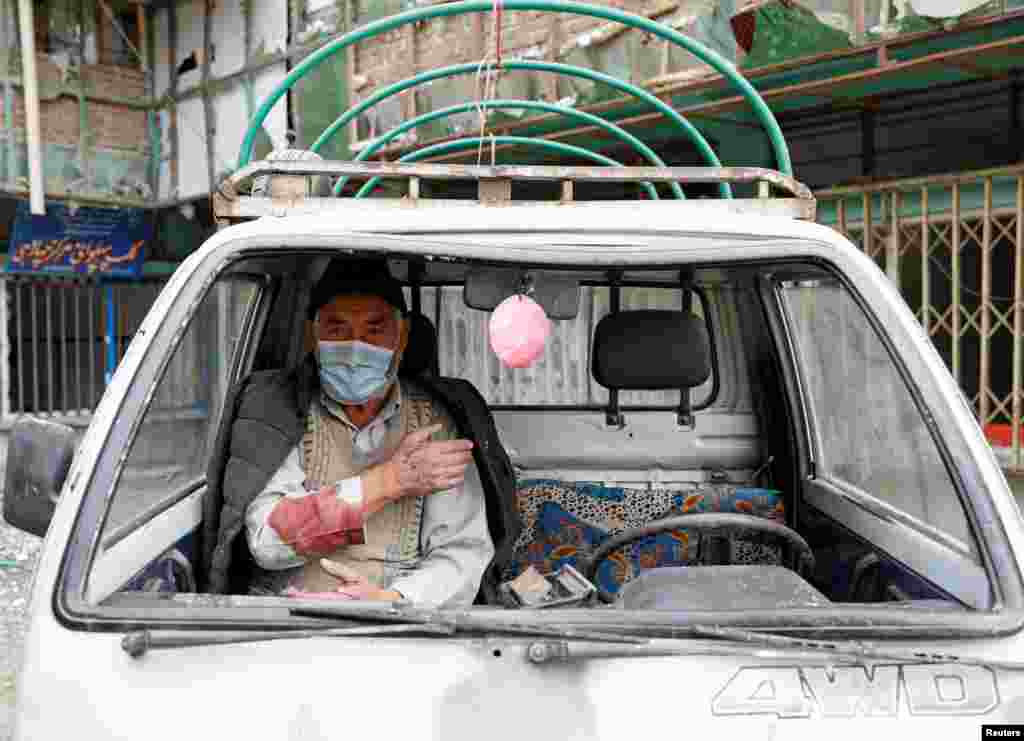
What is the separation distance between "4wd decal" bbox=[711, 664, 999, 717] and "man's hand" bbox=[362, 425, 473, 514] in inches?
37.4

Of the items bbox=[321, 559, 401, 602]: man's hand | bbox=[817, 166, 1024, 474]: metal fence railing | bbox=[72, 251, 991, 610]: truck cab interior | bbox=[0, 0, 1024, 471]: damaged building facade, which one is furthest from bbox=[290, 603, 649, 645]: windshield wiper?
bbox=[817, 166, 1024, 474]: metal fence railing

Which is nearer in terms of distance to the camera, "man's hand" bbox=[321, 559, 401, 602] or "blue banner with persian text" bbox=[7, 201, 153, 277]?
"man's hand" bbox=[321, 559, 401, 602]

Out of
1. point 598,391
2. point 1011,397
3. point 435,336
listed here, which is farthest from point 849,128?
point 435,336

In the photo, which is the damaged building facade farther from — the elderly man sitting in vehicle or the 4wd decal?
the 4wd decal

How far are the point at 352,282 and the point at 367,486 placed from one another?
54 cm

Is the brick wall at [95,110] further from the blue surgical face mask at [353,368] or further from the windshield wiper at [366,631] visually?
the windshield wiper at [366,631]

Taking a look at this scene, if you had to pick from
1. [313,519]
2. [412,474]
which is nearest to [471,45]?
[412,474]

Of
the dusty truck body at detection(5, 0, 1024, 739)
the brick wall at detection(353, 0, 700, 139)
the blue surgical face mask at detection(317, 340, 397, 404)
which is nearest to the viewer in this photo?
the dusty truck body at detection(5, 0, 1024, 739)

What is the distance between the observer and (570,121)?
874cm

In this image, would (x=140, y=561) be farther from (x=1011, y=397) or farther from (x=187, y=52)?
(x=187, y=52)

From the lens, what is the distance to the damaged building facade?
6.88 m

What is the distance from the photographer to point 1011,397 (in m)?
6.96

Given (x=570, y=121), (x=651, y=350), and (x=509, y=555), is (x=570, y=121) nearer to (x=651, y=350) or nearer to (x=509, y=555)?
(x=651, y=350)

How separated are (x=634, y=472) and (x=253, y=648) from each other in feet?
6.66
